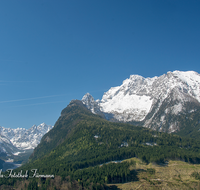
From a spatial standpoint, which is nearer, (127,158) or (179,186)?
(179,186)

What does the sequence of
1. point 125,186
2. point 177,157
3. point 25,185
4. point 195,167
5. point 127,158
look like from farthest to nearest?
point 127,158, point 177,157, point 195,167, point 25,185, point 125,186

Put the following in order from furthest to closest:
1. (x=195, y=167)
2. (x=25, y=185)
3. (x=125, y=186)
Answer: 1. (x=195, y=167)
2. (x=25, y=185)
3. (x=125, y=186)

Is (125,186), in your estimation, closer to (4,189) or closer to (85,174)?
(85,174)

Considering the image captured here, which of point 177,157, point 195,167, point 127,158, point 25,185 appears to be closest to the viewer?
point 25,185

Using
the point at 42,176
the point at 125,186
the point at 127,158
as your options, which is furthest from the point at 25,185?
the point at 127,158

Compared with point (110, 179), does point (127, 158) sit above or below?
above

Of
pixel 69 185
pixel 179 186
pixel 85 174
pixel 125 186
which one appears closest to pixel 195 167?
pixel 179 186

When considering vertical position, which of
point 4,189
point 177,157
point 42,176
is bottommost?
point 4,189

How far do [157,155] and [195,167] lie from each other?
37.5m

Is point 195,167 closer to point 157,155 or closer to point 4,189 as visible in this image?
point 157,155

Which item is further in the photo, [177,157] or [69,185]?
[177,157]

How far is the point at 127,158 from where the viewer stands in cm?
19938

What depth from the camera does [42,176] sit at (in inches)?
5733

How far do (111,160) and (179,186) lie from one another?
8512 centimetres
